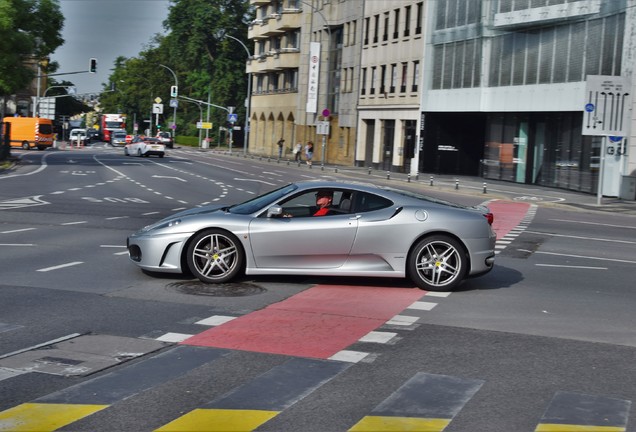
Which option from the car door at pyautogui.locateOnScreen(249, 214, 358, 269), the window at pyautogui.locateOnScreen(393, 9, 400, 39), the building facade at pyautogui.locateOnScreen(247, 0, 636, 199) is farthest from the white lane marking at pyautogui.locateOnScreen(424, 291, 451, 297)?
the window at pyautogui.locateOnScreen(393, 9, 400, 39)

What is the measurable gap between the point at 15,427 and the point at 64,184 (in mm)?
32011

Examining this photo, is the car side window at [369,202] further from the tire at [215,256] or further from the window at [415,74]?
the window at [415,74]

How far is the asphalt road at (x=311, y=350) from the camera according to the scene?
694 cm

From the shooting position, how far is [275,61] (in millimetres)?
97625

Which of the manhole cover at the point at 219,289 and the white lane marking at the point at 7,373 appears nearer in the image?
the white lane marking at the point at 7,373

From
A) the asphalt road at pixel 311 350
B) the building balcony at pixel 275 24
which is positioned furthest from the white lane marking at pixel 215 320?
the building balcony at pixel 275 24

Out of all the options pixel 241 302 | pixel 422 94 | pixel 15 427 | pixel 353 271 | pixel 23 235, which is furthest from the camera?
pixel 422 94

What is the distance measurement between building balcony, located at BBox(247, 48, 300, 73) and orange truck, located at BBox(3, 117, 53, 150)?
20503 mm

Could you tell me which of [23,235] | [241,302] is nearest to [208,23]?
[23,235]

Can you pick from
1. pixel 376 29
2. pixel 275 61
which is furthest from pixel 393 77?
pixel 275 61

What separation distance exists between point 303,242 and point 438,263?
160cm

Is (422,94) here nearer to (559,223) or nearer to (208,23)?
(559,223)

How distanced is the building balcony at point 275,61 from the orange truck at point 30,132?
20503mm

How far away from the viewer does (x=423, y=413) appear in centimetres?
700
